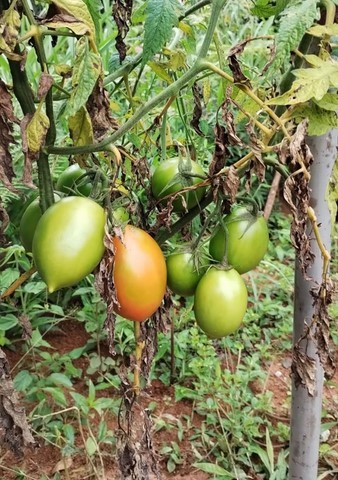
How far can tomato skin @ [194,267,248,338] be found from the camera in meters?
0.71

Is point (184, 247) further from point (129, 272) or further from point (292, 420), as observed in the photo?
point (292, 420)

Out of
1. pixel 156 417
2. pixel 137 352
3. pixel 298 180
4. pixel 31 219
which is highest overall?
pixel 298 180

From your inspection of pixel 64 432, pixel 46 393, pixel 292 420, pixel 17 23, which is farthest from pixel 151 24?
pixel 46 393

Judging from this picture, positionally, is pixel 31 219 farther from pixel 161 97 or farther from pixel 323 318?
pixel 323 318

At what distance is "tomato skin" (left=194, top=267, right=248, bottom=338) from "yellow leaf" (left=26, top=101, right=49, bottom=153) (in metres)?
0.25

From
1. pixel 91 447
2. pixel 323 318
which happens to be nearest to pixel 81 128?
pixel 323 318

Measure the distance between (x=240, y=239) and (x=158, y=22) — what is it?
0.26 metres

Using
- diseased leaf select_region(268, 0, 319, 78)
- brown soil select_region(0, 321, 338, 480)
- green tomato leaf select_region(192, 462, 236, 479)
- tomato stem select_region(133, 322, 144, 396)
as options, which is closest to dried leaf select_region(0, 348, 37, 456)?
tomato stem select_region(133, 322, 144, 396)

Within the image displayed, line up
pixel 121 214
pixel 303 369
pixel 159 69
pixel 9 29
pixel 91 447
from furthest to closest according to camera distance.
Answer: pixel 91 447, pixel 159 69, pixel 303 369, pixel 121 214, pixel 9 29

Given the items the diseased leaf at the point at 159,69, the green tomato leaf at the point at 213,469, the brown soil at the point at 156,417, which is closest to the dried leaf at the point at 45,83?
the diseased leaf at the point at 159,69

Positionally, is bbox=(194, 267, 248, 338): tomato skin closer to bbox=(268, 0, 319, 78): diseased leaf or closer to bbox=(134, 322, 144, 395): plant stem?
bbox=(134, 322, 144, 395): plant stem

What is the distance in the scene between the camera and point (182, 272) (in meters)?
0.72

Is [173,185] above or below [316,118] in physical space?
below

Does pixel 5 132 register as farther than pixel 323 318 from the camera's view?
No
